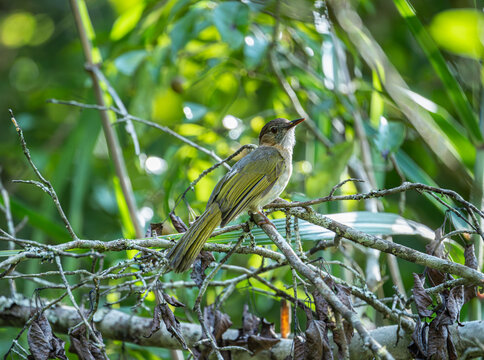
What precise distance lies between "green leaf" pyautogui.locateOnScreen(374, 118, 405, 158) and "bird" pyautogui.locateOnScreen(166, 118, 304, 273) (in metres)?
0.69

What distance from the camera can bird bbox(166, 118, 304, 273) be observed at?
2.53 m

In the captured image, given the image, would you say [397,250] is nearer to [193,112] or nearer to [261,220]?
[261,220]

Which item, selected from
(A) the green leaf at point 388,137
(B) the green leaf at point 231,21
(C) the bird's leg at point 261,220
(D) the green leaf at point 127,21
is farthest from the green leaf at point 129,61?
(A) the green leaf at point 388,137

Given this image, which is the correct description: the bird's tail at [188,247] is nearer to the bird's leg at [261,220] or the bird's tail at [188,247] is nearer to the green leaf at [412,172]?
the bird's leg at [261,220]

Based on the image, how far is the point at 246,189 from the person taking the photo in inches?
134

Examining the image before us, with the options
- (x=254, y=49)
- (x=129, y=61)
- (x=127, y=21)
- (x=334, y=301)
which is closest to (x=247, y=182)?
(x=254, y=49)

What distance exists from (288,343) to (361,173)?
75.3 inches

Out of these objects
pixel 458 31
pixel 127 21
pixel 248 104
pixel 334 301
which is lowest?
pixel 334 301

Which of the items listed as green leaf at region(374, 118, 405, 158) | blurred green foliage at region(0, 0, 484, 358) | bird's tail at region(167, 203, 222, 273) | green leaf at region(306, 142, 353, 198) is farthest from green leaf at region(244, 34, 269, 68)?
bird's tail at region(167, 203, 222, 273)

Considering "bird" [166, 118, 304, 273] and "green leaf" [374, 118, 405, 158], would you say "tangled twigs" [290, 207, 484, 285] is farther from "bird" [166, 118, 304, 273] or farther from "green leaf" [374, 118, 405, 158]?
"green leaf" [374, 118, 405, 158]

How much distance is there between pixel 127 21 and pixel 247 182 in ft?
6.46

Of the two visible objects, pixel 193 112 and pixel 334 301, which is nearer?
pixel 334 301

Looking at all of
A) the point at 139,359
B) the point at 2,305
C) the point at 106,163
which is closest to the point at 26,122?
the point at 106,163

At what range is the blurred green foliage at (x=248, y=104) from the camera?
3707 millimetres
